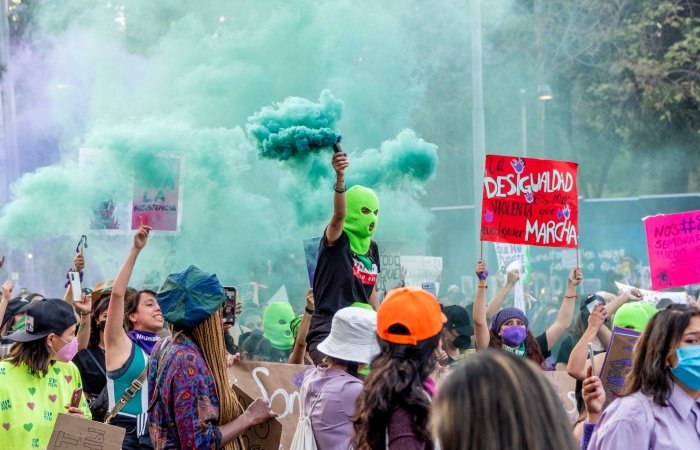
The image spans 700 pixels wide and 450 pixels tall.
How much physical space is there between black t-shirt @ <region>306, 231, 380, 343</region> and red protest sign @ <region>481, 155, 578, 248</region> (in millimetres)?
2157

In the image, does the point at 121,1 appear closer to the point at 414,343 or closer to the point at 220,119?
the point at 220,119

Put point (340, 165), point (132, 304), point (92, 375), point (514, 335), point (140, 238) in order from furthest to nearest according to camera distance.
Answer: point (514, 335) < point (92, 375) < point (340, 165) < point (132, 304) < point (140, 238)

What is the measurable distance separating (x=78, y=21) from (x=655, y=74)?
12155mm

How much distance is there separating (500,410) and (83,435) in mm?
2634

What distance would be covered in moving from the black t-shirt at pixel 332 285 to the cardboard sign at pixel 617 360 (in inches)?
61.5

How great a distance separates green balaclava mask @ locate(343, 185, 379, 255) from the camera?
232 inches

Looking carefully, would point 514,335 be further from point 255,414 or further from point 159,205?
point 159,205

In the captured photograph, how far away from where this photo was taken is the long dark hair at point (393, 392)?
3.09 metres

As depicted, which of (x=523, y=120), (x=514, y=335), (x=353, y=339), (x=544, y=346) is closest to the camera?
(x=353, y=339)

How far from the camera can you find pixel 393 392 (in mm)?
3123

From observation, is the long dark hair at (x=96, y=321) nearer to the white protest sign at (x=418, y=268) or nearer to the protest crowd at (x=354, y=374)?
the protest crowd at (x=354, y=374)

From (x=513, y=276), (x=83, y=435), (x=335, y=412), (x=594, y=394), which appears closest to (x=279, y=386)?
(x=83, y=435)

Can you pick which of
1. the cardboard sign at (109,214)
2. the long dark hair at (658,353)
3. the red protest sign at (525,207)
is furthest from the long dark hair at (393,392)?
the cardboard sign at (109,214)

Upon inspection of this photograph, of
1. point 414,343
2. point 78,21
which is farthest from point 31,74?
point 414,343
